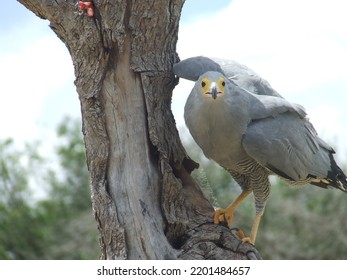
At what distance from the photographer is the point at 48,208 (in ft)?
53.3

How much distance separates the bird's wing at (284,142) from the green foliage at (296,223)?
8.96 metres

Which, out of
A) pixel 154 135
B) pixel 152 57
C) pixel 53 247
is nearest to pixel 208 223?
pixel 154 135

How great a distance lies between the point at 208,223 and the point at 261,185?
639mm

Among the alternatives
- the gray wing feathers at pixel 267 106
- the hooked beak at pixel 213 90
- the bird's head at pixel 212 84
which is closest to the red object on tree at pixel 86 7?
the bird's head at pixel 212 84

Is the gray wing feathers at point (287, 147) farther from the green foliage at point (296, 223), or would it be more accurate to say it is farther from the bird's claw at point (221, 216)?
the green foliage at point (296, 223)

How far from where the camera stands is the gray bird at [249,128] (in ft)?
16.3

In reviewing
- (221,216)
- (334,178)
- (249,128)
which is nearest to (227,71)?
(249,128)

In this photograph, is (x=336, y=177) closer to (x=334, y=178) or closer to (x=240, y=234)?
(x=334, y=178)

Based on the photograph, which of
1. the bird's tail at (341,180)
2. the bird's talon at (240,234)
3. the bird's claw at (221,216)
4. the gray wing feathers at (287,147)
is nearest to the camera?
the gray wing feathers at (287,147)

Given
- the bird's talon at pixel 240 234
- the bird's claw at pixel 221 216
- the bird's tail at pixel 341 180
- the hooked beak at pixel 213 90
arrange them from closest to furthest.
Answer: the hooked beak at pixel 213 90 → the bird's claw at pixel 221 216 → the bird's talon at pixel 240 234 → the bird's tail at pixel 341 180

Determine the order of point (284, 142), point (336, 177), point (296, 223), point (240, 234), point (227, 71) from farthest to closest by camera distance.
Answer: point (296, 223)
point (336, 177)
point (240, 234)
point (227, 71)
point (284, 142)

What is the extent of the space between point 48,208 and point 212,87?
39.8 ft

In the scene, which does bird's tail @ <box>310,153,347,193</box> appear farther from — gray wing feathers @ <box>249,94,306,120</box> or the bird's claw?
the bird's claw
